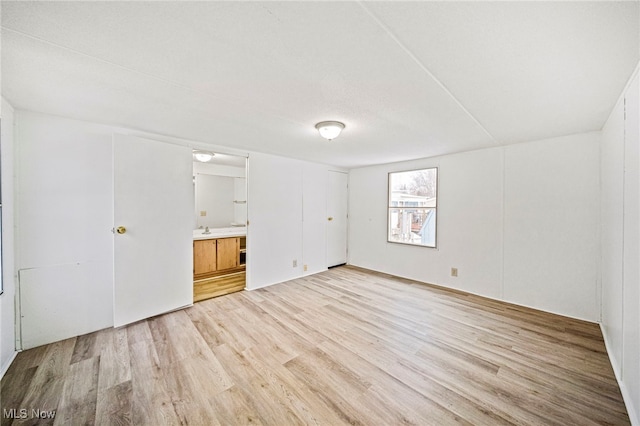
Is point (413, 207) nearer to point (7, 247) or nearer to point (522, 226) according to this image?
point (522, 226)

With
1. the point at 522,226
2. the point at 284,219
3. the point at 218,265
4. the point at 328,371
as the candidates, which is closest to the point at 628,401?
the point at 328,371

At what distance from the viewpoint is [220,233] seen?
4.93m

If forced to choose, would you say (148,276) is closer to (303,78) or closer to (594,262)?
(303,78)

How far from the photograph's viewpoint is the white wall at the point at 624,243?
149 centimetres

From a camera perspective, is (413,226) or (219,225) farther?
(219,225)

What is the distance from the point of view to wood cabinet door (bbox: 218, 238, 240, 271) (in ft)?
15.4

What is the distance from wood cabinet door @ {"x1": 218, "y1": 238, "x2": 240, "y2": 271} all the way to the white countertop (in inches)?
4.2

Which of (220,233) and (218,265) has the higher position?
(220,233)

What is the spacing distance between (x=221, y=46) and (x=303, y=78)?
0.54m

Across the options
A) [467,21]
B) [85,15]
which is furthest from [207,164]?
[467,21]

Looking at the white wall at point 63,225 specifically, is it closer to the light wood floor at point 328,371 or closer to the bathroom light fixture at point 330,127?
the light wood floor at point 328,371

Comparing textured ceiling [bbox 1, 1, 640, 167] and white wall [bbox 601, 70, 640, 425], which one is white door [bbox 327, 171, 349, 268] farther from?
Result: white wall [bbox 601, 70, 640, 425]

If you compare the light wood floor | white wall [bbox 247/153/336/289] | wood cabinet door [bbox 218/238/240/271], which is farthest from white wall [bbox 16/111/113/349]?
wood cabinet door [bbox 218/238/240/271]

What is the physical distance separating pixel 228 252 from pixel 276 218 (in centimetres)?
141
